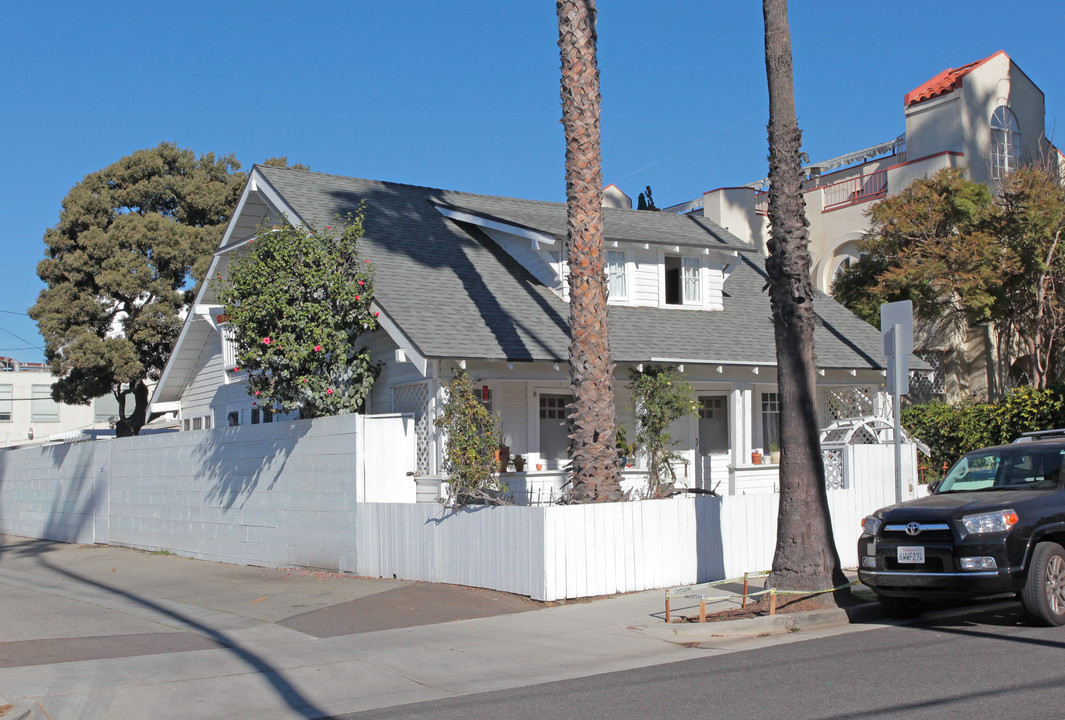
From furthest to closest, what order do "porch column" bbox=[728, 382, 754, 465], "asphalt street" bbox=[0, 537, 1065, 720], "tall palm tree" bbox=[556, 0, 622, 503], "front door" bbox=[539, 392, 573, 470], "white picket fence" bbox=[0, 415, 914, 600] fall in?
"porch column" bbox=[728, 382, 754, 465] < "front door" bbox=[539, 392, 573, 470] < "tall palm tree" bbox=[556, 0, 622, 503] < "white picket fence" bbox=[0, 415, 914, 600] < "asphalt street" bbox=[0, 537, 1065, 720]

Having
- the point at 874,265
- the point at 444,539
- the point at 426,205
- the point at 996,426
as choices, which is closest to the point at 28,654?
the point at 444,539

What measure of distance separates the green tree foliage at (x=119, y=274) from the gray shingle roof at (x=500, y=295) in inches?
432

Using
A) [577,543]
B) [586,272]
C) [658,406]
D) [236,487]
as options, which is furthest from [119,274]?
[577,543]

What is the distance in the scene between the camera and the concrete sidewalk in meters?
7.86

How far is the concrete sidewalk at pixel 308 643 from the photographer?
25.8ft

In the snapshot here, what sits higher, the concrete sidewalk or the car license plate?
the car license plate

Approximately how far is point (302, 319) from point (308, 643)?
6.11m

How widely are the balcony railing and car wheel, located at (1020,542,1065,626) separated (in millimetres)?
17150

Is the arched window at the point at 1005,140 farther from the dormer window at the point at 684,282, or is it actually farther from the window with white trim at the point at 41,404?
the window with white trim at the point at 41,404

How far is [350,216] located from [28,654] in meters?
10.2

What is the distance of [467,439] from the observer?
45.4 ft

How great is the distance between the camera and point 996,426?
18.5 meters

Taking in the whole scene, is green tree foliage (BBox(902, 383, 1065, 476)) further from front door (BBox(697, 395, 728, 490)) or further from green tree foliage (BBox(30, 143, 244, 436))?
green tree foliage (BBox(30, 143, 244, 436))

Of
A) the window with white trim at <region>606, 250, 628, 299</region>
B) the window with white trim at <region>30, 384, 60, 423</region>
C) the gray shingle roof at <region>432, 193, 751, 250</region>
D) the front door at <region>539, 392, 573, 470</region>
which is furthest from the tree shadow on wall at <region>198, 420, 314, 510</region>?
the window with white trim at <region>30, 384, 60, 423</region>
